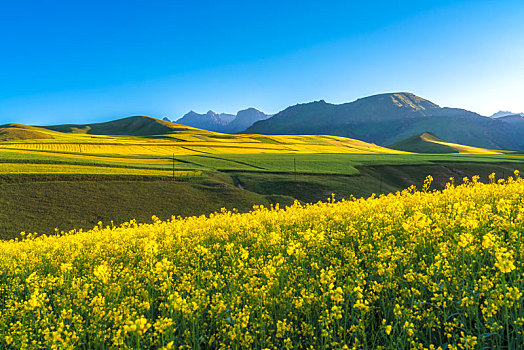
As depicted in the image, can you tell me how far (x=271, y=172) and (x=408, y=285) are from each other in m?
46.5

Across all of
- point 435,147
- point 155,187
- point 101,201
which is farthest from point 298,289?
point 435,147

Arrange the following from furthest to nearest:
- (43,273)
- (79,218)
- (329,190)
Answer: (329,190) < (79,218) < (43,273)

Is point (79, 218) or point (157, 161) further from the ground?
point (157, 161)

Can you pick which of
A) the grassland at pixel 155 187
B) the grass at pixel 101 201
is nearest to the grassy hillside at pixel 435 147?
the grassland at pixel 155 187

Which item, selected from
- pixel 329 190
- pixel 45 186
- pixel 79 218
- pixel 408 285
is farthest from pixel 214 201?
pixel 408 285

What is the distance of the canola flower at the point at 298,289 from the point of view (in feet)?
11.2

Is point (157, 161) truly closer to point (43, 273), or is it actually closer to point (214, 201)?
point (214, 201)

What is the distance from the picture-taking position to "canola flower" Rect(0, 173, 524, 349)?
3424 millimetres

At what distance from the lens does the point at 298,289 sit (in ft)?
15.1

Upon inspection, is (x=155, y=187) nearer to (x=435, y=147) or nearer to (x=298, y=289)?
(x=298, y=289)

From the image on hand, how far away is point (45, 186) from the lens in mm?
32312

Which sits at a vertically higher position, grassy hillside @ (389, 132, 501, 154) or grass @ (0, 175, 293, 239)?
grassy hillside @ (389, 132, 501, 154)

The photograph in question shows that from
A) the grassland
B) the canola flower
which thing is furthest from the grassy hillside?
the canola flower

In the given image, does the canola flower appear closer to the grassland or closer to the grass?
the grass
